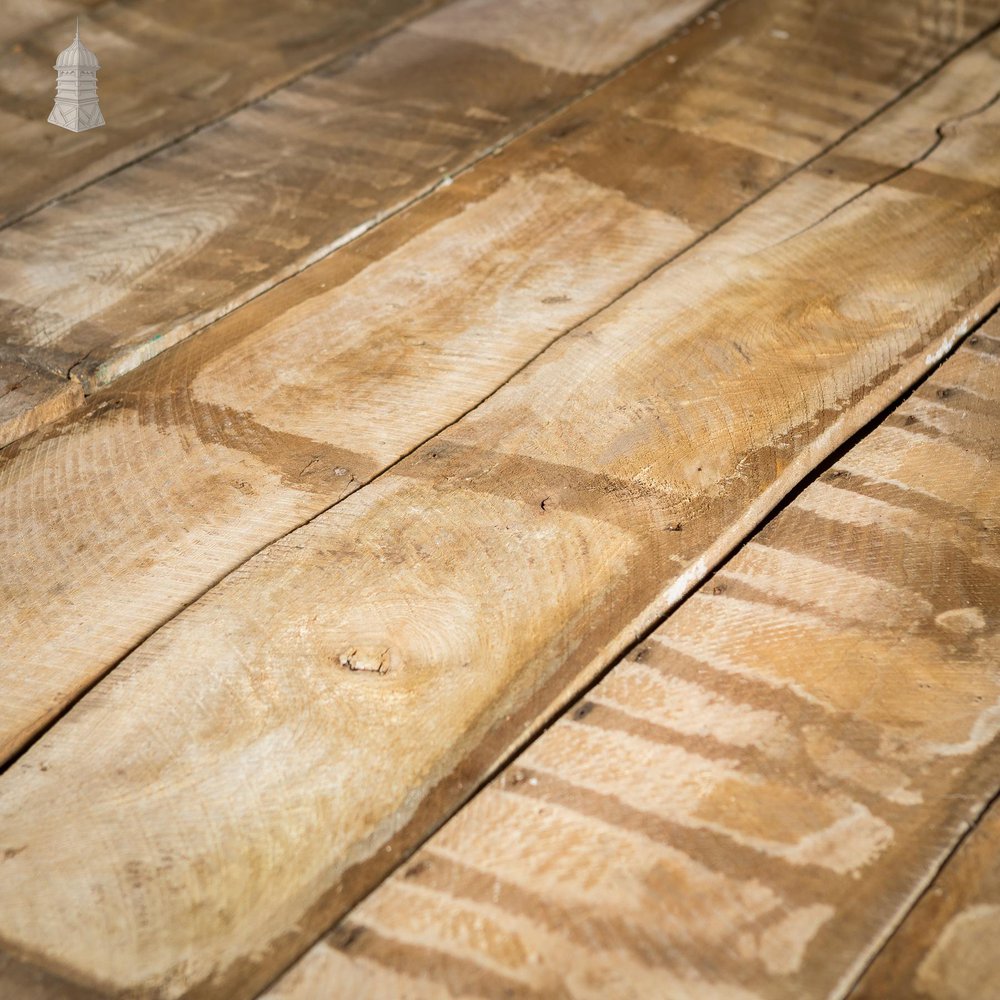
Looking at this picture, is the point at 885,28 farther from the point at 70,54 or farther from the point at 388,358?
the point at 70,54

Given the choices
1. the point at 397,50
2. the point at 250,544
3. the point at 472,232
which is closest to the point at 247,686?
the point at 250,544

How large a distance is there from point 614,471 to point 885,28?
4.52ft

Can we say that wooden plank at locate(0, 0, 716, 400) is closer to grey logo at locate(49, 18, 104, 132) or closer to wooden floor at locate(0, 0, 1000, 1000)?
wooden floor at locate(0, 0, 1000, 1000)

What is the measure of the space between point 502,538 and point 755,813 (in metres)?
0.38

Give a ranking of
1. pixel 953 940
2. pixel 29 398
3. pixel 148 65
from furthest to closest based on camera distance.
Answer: pixel 148 65 < pixel 29 398 < pixel 953 940

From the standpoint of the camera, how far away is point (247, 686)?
110 centimetres

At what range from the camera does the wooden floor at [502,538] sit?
0.94 m

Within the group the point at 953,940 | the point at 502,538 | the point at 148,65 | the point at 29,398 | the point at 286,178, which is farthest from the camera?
the point at 148,65

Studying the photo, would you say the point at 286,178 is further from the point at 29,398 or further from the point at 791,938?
the point at 791,938

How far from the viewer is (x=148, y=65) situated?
2137 mm

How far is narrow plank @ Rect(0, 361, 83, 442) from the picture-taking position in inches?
55.0

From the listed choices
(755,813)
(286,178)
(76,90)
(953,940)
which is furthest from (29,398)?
(953,940)

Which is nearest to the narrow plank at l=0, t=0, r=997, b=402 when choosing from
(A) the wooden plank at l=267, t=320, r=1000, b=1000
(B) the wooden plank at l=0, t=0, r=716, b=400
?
A: (B) the wooden plank at l=0, t=0, r=716, b=400

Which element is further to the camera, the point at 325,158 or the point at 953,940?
the point at 325,158
